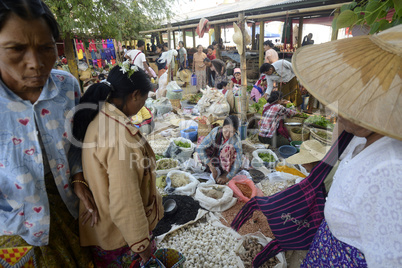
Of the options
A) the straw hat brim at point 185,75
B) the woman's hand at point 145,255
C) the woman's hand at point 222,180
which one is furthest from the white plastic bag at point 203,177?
the straw hat brim at point 185,75

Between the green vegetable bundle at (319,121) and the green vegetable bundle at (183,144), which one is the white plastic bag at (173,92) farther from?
the green vegetable bundle at (319,121)

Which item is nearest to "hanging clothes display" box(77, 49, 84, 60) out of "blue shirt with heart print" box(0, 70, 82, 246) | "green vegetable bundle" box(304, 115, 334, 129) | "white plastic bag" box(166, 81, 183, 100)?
"white plastic bag" box(166, 81, 183, 100)

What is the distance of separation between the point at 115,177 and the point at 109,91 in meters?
0.53

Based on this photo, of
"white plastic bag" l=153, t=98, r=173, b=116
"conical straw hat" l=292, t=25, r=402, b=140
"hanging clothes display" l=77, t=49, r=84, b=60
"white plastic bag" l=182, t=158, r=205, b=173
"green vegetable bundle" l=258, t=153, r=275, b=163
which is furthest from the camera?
"hanging clothes display" l=77, t=49, r=84, b=60

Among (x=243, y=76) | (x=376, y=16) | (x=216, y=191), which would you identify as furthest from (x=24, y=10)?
(x=243, y=76)

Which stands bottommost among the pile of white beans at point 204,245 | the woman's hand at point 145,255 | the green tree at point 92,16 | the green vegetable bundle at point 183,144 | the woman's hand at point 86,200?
the pile of white beans at point 204,245

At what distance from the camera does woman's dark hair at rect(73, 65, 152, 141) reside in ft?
4.17

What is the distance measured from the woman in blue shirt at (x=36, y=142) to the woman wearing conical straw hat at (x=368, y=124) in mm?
1120

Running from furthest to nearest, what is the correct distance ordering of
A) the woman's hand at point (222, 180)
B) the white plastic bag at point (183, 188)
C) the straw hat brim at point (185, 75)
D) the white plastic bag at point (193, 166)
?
the straw hat brim at point (185, 75) < the white plastic bag at point (193, 166) < the woman's hand at point (222, 180) < the white plastic bag at point (183, 188)

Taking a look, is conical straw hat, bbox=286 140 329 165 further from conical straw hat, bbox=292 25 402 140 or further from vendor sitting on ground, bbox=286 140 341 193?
conical straw hat, bbox=292 25 402 140

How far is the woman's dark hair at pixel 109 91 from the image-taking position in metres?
1.27

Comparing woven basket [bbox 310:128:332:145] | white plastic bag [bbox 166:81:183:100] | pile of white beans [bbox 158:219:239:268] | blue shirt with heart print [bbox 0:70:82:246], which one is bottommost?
pile of white beans [bbox 158:219:239:268]

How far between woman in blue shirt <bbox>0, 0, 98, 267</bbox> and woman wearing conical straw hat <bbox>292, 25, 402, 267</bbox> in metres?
1.12

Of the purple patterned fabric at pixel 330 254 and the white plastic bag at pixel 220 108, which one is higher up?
the purple patterned fabric at pixel 330 254
